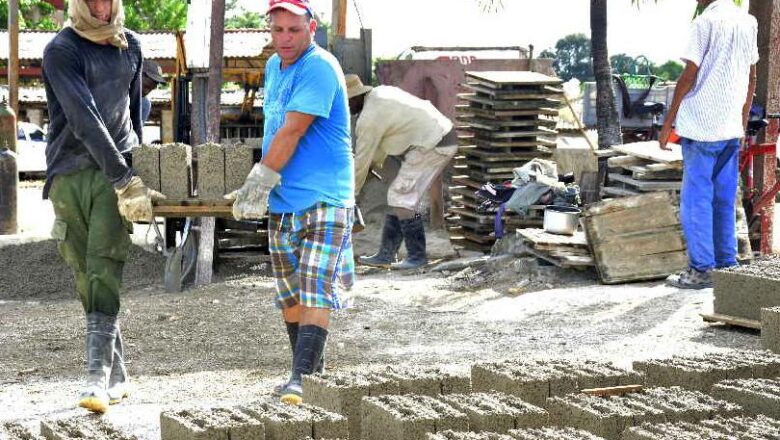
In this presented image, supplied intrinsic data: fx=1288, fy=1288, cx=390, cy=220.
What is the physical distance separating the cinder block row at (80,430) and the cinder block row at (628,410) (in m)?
1.54

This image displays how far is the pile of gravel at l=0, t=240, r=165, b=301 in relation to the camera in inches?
432

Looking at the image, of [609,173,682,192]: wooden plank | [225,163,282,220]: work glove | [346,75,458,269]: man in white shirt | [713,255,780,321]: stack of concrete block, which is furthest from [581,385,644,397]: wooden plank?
[346,75,458,269]: man in white shirt

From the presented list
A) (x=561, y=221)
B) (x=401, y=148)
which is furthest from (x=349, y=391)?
(x=401, y=148)

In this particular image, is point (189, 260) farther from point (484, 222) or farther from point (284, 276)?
point (284, 276)

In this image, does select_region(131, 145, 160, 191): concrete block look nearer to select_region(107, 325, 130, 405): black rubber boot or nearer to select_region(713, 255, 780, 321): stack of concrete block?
select_region(107, 325, 130, 405): black rubber boot

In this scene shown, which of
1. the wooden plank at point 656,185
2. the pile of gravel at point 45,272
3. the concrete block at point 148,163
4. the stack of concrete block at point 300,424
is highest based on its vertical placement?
the concrete block at point 148,163

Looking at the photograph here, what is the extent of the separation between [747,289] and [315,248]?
9.70 ft

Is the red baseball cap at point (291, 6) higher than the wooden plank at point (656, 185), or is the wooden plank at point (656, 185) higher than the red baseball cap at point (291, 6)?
the red baseball cap at point (291, 6)

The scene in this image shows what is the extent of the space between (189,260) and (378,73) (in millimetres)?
6261

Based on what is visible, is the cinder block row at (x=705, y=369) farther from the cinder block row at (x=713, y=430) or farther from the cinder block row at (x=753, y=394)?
the cinder block row at (x=713, y=430)

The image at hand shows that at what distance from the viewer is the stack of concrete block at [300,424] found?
13.9ft

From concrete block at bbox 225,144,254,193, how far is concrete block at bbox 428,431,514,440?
3892 mm

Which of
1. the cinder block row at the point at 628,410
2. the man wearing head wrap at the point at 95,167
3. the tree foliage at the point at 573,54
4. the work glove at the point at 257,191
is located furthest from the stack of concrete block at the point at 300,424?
the tree foliage at the point at 573,54

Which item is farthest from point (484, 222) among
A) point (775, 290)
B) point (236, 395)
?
point (236, 395)
